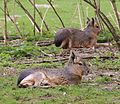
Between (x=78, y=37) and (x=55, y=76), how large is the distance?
17.7 feet

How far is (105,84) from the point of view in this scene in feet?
27.8

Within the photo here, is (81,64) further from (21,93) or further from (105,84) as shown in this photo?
(21,93)

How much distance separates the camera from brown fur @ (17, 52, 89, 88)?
26.8 ft

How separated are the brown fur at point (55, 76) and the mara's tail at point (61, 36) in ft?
14.2

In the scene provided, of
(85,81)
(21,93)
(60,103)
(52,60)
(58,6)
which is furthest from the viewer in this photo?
(58,6)

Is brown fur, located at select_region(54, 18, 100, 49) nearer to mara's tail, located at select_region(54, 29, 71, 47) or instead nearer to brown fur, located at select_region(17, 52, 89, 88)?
mara's tail, located at select_region(54, 29, 71, 47)

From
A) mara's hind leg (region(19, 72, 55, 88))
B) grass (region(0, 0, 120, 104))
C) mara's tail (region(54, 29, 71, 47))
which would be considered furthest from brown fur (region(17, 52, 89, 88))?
mara's tail (region(54, 29, 71, 47))

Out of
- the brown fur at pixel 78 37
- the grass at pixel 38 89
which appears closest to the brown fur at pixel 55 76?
the grass at pixel 38 89

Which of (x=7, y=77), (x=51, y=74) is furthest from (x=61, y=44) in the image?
(x=51, y=74)

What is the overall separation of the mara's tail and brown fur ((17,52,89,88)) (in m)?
4.34

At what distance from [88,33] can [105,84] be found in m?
5.29

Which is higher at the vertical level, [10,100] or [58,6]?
[10,100]

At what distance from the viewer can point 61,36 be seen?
43.4 ft

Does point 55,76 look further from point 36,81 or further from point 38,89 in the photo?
point 38,89
